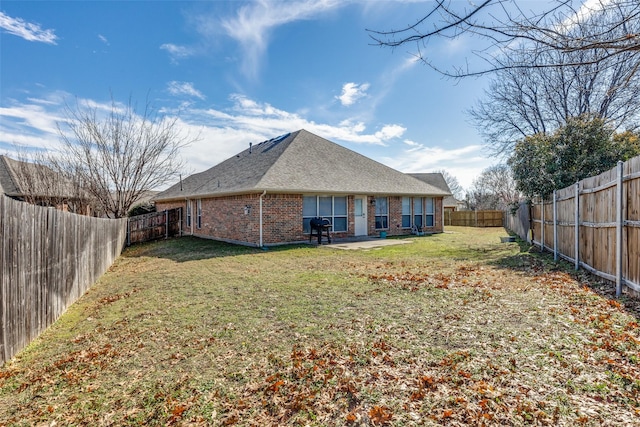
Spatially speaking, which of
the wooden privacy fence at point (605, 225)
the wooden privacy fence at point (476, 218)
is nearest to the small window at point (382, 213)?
the wooden privacy fence at point (605, 225)

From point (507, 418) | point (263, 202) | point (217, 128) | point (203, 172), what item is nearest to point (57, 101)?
point (217, 128)

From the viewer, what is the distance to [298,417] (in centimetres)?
252

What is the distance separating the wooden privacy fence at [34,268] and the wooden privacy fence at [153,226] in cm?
1078

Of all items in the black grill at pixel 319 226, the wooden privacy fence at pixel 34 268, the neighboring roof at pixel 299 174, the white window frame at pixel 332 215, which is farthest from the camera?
the white window frame at pixel 332 215

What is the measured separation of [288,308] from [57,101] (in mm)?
15465

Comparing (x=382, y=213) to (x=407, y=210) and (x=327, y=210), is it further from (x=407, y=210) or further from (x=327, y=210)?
(x=327, y=210)

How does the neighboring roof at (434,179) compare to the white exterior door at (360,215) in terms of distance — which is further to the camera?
the neighboring roof at (434,179)

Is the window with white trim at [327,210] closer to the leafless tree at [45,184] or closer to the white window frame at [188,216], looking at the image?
the white window frame at [188,216]

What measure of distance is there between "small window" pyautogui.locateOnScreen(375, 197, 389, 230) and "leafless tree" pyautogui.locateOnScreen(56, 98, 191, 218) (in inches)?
434

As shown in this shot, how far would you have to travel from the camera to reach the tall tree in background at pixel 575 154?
1070cm

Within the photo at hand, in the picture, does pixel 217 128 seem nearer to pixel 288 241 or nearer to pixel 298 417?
pixel 288 241

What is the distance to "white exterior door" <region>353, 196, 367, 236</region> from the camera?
16109 millimetres

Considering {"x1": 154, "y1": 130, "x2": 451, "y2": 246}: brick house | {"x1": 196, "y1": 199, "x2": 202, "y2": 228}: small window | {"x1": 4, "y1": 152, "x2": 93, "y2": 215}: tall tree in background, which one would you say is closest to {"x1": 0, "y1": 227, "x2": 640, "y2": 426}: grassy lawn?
{"x1": 154, "y1": 130, "x2": 451, "y2": 246}: brick house

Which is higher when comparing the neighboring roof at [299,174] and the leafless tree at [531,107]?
the leafless tree at [531,107]
